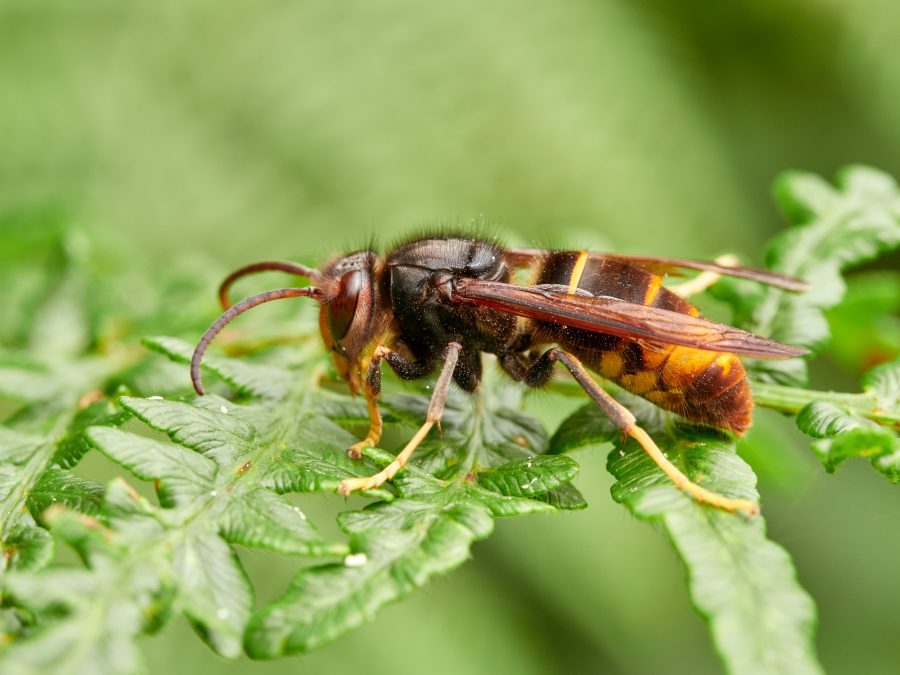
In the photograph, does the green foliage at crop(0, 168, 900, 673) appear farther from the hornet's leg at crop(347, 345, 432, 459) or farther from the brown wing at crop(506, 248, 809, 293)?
the brown wing at crop(506, 248, 809, 293)

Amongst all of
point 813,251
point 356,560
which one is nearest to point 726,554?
point 356,560

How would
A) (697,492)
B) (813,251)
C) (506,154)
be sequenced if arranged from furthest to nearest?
(506,154) → (813,251) → (697,492)

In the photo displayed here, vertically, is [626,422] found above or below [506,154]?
below

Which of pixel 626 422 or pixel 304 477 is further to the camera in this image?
pixel 626 422

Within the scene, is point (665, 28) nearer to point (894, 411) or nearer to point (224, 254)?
point (224, 254)

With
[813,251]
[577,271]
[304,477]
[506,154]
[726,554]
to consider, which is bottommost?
[304,477]

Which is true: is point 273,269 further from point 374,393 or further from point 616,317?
point 616,317
